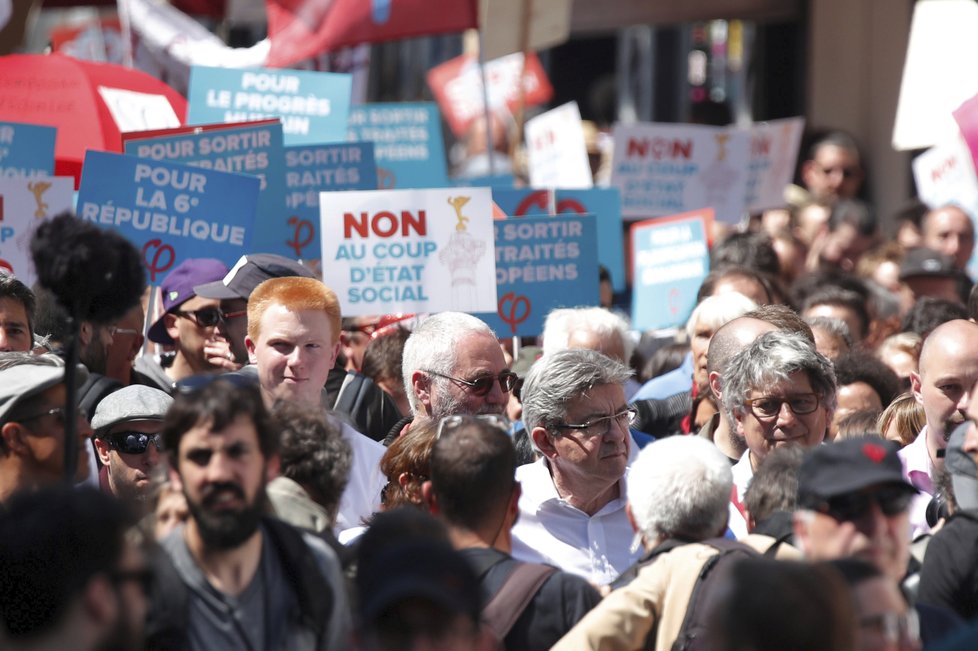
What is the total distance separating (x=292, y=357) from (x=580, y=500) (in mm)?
1117

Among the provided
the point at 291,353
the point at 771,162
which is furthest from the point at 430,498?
the point at 771,162

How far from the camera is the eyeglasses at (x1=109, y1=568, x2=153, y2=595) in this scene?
10.2 feet

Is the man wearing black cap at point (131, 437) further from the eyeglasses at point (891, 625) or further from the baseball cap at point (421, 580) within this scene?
the eyeglasses at point (891, 625)

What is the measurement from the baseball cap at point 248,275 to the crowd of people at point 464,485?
0.07 ft

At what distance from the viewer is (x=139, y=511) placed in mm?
3715

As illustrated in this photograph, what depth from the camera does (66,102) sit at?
8.48 m

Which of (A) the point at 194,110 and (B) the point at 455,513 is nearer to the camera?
(B) the point at 455,513

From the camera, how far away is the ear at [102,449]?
5.56 m

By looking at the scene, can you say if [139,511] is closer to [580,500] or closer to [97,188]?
[580,500]

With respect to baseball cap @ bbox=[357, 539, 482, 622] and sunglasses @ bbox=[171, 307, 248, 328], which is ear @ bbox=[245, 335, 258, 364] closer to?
sunglasses @ bbox=[171, 307, 248, 328]

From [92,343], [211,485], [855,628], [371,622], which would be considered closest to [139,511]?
[211,485]

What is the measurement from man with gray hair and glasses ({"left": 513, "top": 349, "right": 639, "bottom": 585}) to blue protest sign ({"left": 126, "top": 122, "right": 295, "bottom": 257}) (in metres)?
2.92

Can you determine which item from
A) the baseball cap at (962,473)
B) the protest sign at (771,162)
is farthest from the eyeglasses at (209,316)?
the protest sign at (771,162)

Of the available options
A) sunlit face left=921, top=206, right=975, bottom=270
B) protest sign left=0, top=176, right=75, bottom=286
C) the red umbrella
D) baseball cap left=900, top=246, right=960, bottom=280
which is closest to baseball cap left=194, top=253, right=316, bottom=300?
protest sign left=0, top=176, right=75, bottom=286
